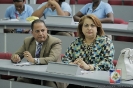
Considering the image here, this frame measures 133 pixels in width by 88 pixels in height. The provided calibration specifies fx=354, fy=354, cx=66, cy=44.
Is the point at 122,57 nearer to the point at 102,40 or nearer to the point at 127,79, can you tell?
the point at 127,79

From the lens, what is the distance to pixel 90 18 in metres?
3.29

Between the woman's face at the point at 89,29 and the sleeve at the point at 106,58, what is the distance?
135mm

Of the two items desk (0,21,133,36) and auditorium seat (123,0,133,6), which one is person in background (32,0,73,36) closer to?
desk (0,21,133,36)

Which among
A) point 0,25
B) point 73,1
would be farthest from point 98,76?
point 73,1

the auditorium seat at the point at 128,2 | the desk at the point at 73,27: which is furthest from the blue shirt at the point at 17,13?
the auditorium seat at the point at 128,2

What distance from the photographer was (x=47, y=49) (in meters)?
3.54

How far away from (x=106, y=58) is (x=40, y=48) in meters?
0.75

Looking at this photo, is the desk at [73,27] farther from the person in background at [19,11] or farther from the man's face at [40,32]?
the man's face at [40,32]

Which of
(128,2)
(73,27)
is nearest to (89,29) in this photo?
(73,27)

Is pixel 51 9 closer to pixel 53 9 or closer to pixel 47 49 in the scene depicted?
pixel 53 9

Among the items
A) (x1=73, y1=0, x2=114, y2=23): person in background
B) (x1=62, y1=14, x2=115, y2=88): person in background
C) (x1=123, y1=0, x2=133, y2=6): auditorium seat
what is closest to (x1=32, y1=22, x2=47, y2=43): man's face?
(x1=62, y1=14, x2=115, y2=88): person in background

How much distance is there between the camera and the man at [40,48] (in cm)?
342

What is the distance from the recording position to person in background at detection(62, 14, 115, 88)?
3.15m

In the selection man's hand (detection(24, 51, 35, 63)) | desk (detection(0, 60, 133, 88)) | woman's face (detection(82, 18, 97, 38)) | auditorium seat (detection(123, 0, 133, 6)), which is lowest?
desk (detection(0, 60, 133, 88))
